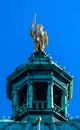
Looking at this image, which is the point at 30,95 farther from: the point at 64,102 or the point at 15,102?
the point at 64,102

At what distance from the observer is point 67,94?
153 meters

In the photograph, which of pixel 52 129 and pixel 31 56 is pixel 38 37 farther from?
pixel 52 129

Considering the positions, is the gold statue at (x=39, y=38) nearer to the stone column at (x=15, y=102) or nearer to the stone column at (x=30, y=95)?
Result: the stone column at (x=30, y=95)

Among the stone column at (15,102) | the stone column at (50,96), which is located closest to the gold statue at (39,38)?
the stone column at (50,96)

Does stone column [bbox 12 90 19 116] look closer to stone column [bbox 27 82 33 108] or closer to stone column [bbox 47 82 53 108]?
stone column [bbox 27 82 33 108]

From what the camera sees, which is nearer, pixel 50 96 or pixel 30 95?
pixel 30 95

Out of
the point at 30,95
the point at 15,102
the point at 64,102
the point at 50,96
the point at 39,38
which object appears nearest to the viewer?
the point at 30,95

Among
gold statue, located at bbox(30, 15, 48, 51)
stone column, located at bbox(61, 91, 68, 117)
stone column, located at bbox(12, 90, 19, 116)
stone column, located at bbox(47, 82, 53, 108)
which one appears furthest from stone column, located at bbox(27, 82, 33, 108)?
gold statue, located at bbox(30, 15, 48, 51)

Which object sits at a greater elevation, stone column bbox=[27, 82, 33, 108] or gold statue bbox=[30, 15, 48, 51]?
gold statue bbox=[30, 15, 48, 51]

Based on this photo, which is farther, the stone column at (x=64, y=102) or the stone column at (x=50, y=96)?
the stone column at (x=64, y=102)

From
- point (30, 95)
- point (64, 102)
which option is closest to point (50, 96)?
point (30, 95)

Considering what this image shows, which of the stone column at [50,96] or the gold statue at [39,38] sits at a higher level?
the gold statue at [39,38]

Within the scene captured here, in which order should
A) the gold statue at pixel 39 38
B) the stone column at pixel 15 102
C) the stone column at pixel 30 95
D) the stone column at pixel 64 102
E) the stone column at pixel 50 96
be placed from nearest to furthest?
1. the stone column at pixel 30 95
2. the stone column at pixel 50 96
3. the stone column at pixel 15 102
4. the stone column at pixel 64 102
5. the gold statue at pixel 39 38

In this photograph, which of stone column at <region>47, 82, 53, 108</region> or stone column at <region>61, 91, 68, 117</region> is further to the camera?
stone column at <region>61, 91, 68, 117</region>
